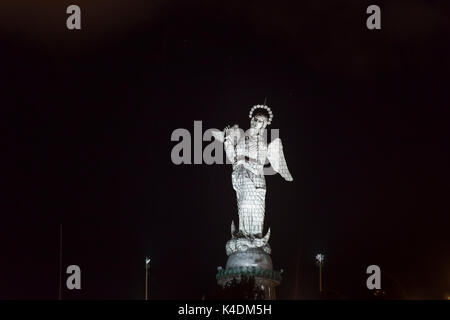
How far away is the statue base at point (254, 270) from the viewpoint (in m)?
55.8

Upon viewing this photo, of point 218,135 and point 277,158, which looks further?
point 218,135

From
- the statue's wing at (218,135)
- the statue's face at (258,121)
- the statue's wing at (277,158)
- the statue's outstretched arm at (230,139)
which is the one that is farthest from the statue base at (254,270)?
the statue's face at (258,121)

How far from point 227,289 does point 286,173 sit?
14.4m

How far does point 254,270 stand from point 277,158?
22.2 feet

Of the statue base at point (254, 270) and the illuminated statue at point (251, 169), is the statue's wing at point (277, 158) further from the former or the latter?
the statue base at point (254, 270)

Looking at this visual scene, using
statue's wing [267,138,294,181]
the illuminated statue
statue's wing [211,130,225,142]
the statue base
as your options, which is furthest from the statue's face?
the statue base

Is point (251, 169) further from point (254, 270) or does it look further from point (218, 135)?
point (254, 270)

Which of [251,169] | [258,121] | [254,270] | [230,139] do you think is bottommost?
[254,270]

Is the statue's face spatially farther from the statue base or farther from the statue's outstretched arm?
the statue base

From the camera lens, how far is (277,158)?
194 ft

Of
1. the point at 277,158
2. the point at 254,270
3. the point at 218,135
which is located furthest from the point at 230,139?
the point at 254,270

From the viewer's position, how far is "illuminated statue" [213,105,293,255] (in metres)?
57.5
